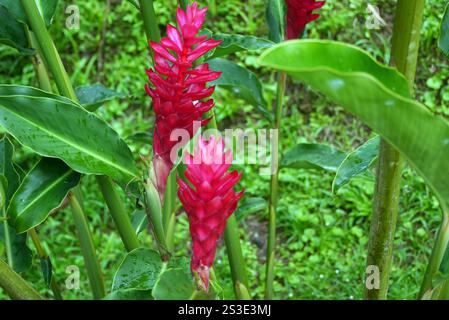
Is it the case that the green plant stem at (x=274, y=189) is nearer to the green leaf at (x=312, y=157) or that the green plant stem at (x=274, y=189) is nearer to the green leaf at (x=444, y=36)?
the green leaf at (x=312, y=157)

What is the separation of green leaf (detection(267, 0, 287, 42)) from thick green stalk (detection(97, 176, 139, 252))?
1.80ft

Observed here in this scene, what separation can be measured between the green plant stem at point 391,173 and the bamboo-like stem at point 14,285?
57cm

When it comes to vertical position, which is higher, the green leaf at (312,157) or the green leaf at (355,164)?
the green leaf at (355,164)

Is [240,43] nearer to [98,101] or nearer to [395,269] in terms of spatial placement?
[98,101]

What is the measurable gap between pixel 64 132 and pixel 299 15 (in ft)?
1.73

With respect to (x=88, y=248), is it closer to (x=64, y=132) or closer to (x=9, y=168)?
(x=9, y=168)

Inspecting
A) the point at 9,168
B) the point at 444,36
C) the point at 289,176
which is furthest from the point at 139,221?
the point at 289,176

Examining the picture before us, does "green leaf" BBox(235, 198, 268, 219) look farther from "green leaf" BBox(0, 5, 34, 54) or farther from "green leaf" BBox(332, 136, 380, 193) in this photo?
"green leaf" BBox(0, 5, 34, 54)

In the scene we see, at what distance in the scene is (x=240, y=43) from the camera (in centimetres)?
129

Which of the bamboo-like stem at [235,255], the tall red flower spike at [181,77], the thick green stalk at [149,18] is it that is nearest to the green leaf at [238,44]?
the thick green stalk at [149,18]

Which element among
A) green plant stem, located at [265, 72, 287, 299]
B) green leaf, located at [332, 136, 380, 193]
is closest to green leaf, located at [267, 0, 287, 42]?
green plant stem, located at [265, 72, 287, 299]

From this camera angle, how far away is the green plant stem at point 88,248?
1.51 metres

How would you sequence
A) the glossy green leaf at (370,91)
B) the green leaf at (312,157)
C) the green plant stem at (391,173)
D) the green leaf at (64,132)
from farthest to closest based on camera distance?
the green leaf at (312,157), the green leaf at (64,132), the green plant stem at (391,173), the glossy green leaf at (370,91)
